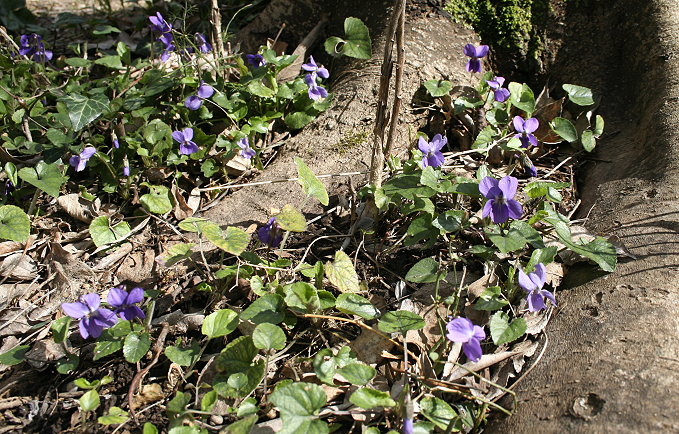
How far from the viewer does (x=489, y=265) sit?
6.84 ft

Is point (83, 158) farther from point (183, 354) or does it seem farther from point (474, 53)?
point (474, 53)

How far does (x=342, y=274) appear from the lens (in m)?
2.06

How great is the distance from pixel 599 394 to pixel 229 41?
301 centimetres

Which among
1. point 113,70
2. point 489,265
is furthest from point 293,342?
point 113,70

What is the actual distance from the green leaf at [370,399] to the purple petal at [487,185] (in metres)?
0.78

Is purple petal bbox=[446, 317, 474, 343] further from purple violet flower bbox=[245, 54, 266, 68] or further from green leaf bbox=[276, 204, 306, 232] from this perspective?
purple violet flower bbox=[245, 54, 266, 68]

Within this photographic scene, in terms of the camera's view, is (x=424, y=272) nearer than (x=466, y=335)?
No

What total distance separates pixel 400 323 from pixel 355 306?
0.19 m

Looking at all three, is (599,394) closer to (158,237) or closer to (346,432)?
(346,432)

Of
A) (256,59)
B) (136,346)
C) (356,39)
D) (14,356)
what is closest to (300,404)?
(136,346)

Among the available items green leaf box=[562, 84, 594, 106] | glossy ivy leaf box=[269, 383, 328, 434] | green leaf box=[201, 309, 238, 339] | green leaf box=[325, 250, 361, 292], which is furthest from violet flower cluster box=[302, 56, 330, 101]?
glossy ivy leaf box=[269, 383, 328, 434]

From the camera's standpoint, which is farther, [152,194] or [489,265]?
[152,194]

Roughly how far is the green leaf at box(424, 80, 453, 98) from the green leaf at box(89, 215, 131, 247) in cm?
157

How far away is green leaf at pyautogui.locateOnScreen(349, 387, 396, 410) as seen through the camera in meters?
1.62
